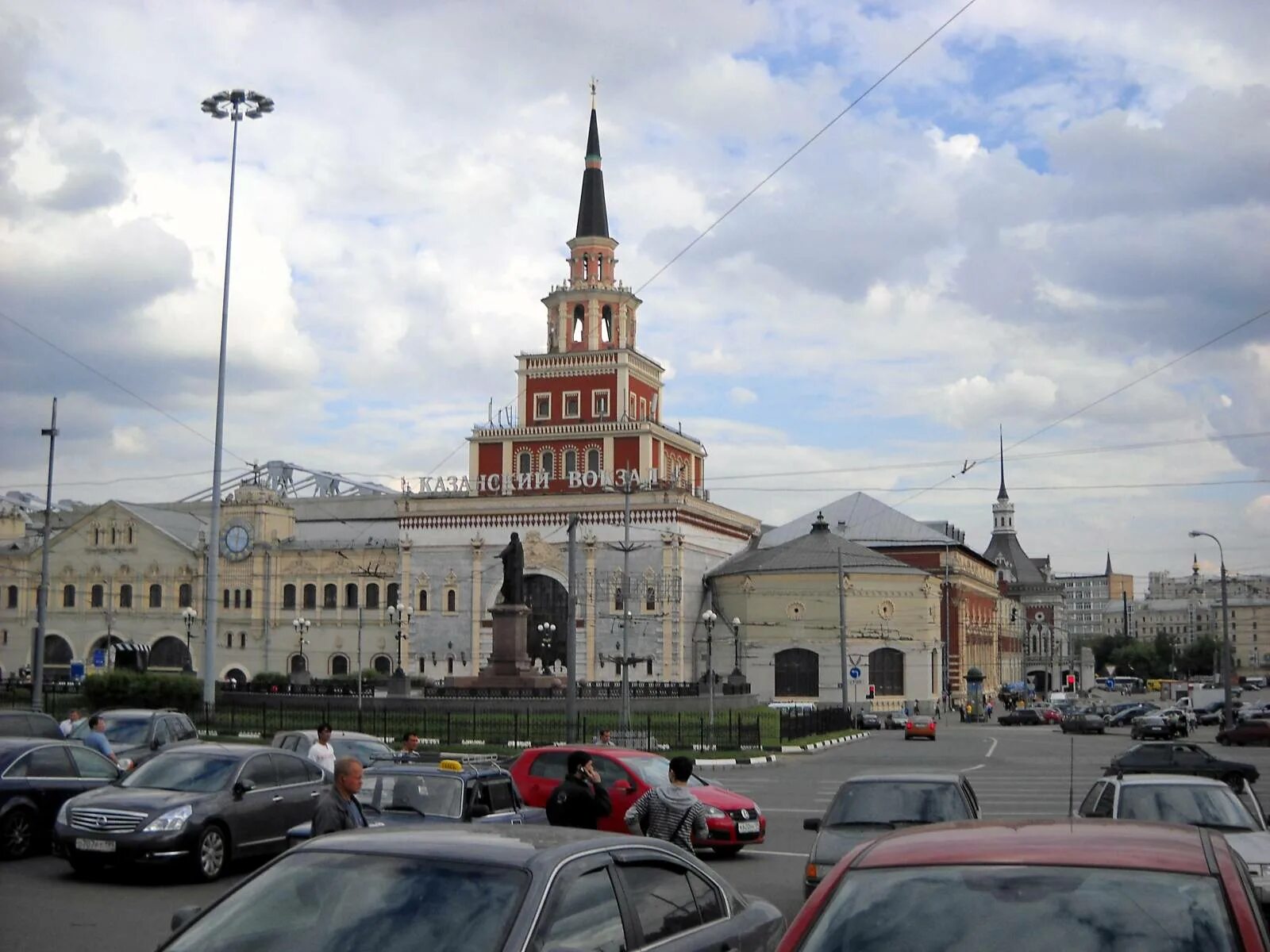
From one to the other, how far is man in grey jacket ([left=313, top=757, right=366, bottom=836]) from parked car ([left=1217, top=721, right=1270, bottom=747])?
5041 centimetres

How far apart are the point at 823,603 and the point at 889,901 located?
261 feet

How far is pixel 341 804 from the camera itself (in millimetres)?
10648

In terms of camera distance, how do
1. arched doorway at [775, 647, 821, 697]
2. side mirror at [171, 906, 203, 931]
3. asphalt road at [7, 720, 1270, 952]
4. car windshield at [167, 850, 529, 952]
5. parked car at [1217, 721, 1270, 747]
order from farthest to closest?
arched doorway at [775, 647, 821, 697], parked car at [1217, 721, 1270, 747], asphalt road at [7, 720, 1270, 952], side mirror at [171, 906, 203, 931], car windshield at [167, 850, 529, 952]

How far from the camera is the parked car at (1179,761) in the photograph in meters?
26.0

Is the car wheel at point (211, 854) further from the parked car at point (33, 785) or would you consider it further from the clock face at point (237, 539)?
the clock face at point (237, 539)

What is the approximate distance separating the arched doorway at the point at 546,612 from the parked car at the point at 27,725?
2420 inches

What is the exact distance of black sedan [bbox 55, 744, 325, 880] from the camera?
15273 millimetres

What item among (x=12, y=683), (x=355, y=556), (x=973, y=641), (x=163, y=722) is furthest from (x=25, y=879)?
(x=973, y=641)

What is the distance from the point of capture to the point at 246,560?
9706cm

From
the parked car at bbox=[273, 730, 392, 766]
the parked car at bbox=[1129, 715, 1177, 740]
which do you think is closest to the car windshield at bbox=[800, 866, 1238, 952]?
the parked car at bbox=[273, 730, 392, 766]

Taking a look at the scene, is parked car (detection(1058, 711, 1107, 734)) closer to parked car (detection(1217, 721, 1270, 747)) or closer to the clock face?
parked car (detection(1217, 721, 1270, 747))

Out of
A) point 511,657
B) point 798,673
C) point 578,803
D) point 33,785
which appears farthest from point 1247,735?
point 578,803

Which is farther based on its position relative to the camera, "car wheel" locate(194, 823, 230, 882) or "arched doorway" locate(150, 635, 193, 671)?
"arched doorway" locate(150, 635, 193, 671)

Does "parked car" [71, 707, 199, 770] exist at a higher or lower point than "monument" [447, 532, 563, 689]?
lower
